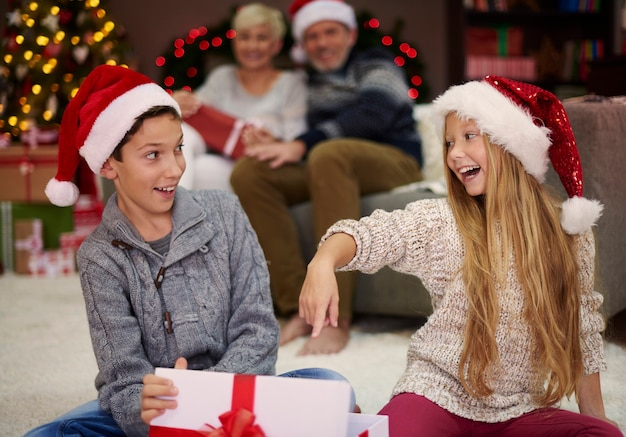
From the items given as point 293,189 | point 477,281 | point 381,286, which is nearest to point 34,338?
point 293,189

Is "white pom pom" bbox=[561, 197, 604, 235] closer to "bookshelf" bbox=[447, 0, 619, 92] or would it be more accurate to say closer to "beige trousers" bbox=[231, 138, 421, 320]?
"beige trousers" bbox=[231, 138, 421, 320]

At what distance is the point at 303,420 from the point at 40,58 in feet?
11.0

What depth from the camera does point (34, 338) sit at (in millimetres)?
2273

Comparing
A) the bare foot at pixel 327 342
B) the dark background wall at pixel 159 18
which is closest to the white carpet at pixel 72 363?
the bare foot at pixel 327 342

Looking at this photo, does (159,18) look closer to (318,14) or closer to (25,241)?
(25,241)

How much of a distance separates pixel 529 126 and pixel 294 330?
3.64ft

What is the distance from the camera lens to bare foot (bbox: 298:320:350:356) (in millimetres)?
2006

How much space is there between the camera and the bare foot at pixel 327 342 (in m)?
2.01

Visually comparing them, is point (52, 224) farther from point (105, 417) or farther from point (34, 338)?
point (105, 417)

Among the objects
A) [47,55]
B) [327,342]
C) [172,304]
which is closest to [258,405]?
[172,304]

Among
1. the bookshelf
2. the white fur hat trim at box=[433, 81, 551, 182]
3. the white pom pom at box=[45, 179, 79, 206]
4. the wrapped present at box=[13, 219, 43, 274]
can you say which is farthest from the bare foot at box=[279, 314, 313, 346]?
the bookshelf

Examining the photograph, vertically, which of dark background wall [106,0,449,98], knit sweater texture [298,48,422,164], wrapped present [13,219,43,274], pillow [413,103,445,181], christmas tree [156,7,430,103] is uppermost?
dark background wall [106,0,449,98]

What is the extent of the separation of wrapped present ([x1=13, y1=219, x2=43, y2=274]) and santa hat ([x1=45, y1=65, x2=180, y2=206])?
7.56 ft

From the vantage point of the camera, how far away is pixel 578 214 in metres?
1.24
